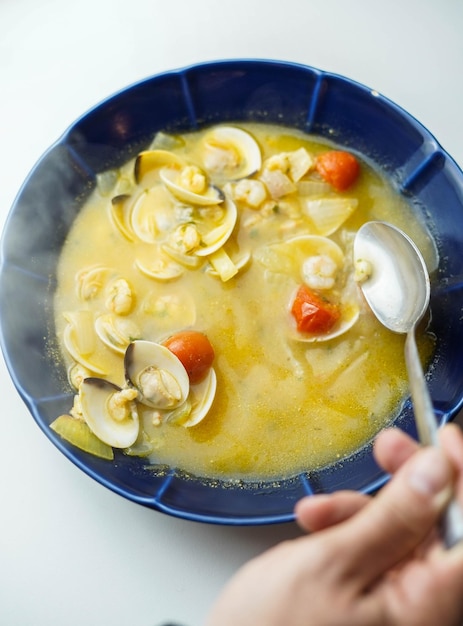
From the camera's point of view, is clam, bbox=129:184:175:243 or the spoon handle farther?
clam, bbox=129:184:175:243

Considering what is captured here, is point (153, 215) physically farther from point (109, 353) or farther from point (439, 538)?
point (439, 538)

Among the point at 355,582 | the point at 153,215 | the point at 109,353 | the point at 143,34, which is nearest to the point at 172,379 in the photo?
the point at 109,353

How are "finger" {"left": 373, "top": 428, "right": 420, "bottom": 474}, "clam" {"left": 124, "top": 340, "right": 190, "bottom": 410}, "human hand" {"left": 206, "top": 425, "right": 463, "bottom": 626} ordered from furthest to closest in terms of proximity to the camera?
"clam" {"left": 124, "top": 340, "right": 190, "bottom": 410} → "finger" {"left": 373, "top": 428, "right": 420, "bottom": 474} → "human hand" {"left": 206, "top": 425, "right": 463, "bottom": 626}

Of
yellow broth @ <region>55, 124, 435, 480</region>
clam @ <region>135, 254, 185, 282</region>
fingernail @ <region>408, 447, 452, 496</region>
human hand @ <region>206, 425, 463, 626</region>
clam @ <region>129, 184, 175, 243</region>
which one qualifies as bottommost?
human hand @ <region>206, 425, 463, 626</region>

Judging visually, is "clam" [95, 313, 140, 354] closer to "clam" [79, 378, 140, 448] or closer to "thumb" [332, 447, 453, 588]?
"clam" [79, 378, 140, 448]

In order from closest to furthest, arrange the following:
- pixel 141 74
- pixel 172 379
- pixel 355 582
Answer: pixel 355 582
pixel 172 379
pixel 141 74

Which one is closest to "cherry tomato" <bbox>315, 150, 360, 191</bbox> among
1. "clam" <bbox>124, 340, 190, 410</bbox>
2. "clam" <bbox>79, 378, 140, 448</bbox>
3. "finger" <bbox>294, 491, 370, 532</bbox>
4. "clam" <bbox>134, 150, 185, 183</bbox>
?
"clam" <bbox>134, 150, 185, 183</bbox>

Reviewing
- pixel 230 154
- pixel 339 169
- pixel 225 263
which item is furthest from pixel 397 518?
pixel 230 154
